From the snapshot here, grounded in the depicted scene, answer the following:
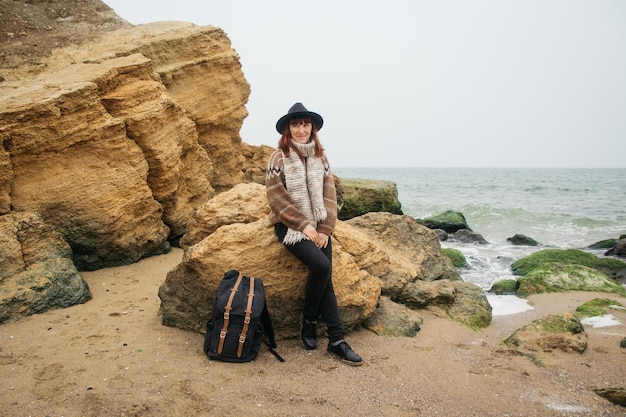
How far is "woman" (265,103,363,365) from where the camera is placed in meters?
4.84

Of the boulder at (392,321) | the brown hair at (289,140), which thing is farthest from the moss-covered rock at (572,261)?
the brown hair at (289,140)

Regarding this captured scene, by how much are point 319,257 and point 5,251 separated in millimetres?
4470

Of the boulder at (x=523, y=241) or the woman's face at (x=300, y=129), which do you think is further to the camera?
the boulder at (x=523, y=241)

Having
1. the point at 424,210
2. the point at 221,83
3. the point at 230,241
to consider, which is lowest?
the point at 424,210

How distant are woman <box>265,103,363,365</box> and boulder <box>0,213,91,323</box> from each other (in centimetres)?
335

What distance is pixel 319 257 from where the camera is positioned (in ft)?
15.7

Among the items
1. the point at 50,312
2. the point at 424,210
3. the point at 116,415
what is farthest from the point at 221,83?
the point at 424,210

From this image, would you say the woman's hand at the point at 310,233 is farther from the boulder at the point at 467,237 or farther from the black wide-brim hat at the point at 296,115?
the boulder at the point at 467,237

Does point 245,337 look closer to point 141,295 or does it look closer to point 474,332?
point 141,295

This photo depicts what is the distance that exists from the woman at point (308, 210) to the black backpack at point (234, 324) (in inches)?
24.4

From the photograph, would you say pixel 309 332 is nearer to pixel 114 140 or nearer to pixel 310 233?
pixel 310 233

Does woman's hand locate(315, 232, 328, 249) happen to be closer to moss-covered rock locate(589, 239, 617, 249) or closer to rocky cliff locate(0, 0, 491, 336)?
rocky cliff locate(0, 0, 491, 336)

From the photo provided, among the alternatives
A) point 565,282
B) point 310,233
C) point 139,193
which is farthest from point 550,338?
point 139,193

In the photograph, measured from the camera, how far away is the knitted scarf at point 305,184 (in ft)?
16.3
